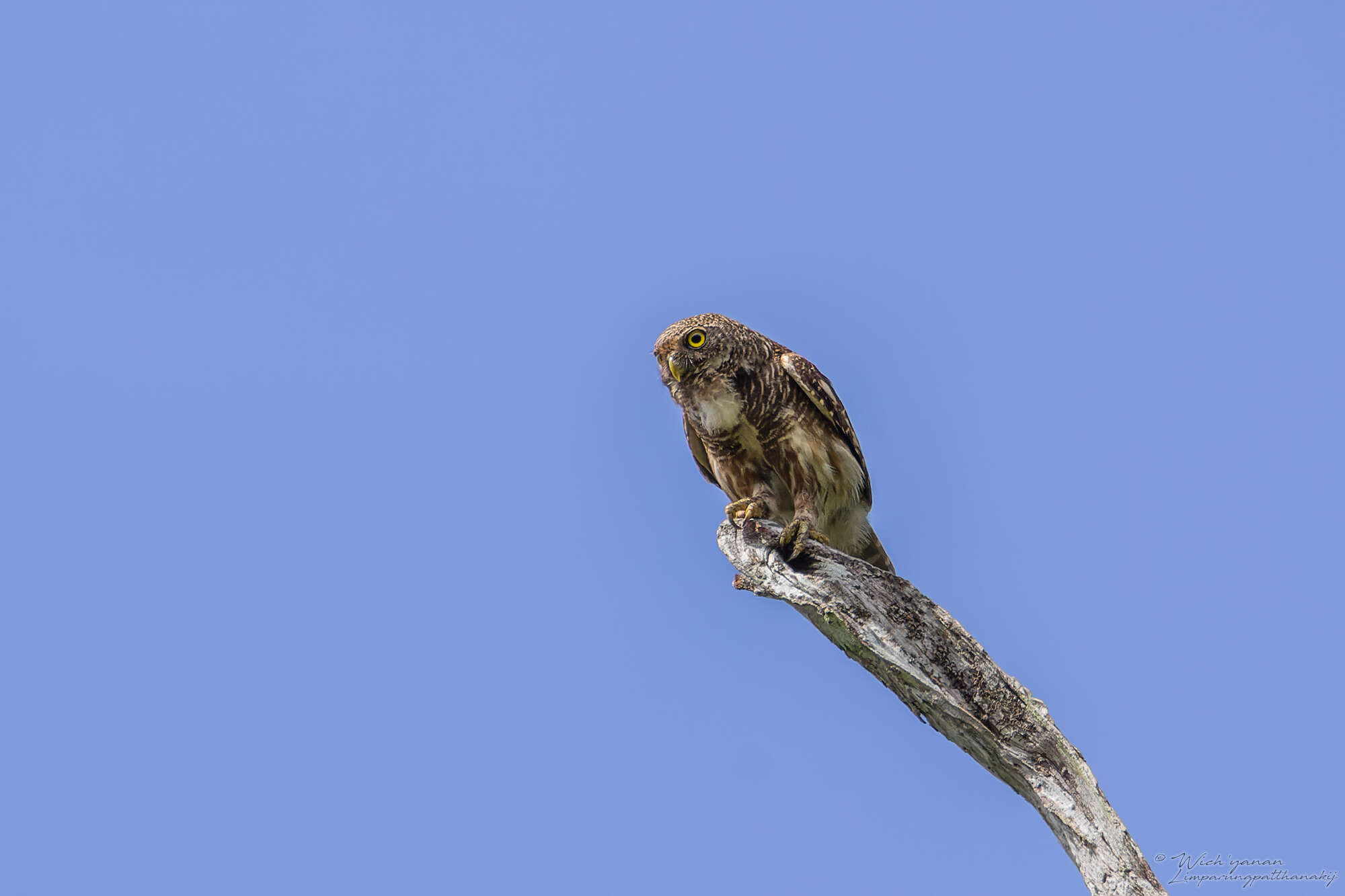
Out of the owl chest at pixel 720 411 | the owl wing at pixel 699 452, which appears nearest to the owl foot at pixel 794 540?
the owl chest at pixel 720 411

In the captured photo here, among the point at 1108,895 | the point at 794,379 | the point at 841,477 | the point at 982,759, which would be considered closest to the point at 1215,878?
the point at 1108,895

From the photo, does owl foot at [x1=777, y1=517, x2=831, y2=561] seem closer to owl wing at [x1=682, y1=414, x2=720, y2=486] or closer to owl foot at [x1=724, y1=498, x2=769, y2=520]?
owl foot at [x1=724, y1=498, x2=769, y2=520]

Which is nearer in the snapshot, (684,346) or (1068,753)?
(1068,753)

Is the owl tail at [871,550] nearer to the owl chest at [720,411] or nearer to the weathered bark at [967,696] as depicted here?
the owl chest at [720,411]

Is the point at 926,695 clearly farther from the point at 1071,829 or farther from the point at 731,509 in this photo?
the point at 731,509

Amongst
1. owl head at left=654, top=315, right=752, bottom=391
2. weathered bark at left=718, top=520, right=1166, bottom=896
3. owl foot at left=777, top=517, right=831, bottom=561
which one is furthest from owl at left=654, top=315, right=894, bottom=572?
weathered bark at left=718, top=520, right=1166, bottom=896
